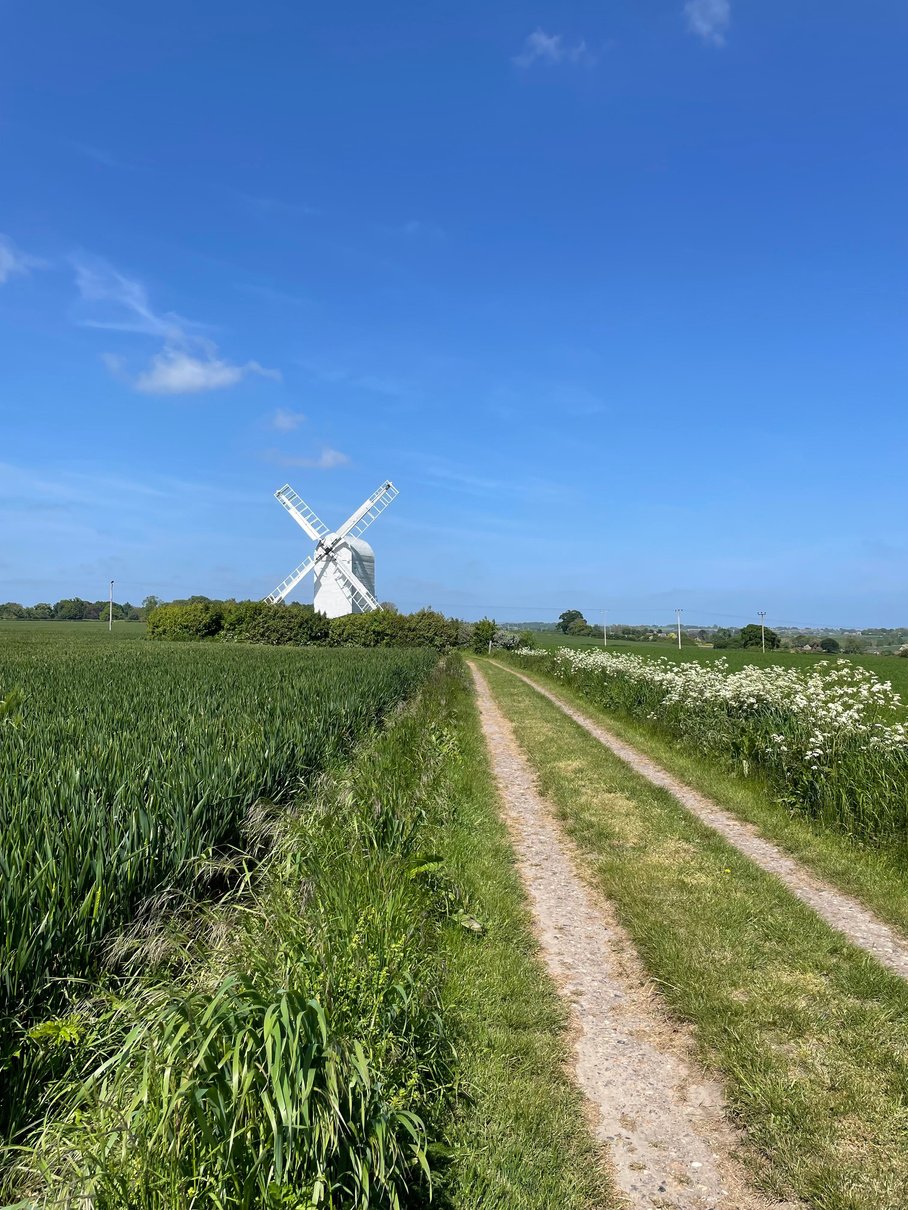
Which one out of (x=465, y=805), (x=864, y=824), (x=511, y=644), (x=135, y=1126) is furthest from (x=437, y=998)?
(x=511, y=644)

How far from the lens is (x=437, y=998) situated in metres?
4.06

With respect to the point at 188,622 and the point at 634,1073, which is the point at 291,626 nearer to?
the point at 188,622

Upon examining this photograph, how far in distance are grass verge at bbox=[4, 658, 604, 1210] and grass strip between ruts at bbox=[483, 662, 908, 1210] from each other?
85 cm

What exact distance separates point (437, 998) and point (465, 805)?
506cm

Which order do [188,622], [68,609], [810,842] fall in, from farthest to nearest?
1. [68,609]
2. [188,622]
3. [810,842]

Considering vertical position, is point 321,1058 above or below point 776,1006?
above

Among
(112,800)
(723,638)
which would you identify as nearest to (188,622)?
(112,800)

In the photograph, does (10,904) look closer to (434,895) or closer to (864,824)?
(434,895)

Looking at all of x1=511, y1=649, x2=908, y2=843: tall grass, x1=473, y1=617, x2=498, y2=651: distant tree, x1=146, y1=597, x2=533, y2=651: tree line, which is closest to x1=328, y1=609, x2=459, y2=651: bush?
x1=146, y1=597, x2=533, y2=651: tree line

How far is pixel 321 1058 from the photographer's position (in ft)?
8.49

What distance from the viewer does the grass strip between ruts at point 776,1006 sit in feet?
10.3

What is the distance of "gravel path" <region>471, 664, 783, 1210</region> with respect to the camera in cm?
304

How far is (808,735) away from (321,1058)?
853 centimetres

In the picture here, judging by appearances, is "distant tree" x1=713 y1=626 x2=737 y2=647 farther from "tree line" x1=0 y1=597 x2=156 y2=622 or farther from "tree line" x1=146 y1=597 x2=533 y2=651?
"tree line" x1=0 y1=597 x2=156 y2=622
